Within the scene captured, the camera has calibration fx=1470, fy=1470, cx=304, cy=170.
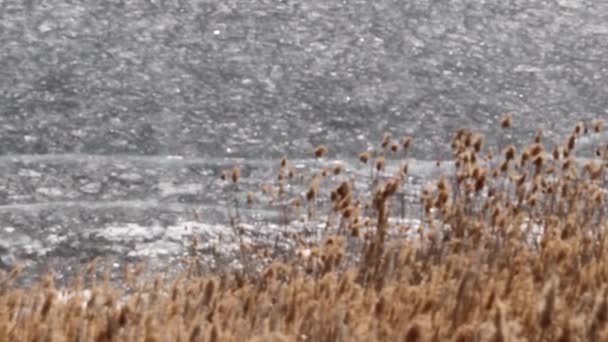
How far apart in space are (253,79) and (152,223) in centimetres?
173

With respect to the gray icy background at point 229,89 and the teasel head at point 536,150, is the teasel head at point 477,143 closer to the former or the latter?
the teasel head at point 536,150

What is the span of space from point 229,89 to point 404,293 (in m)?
3.34

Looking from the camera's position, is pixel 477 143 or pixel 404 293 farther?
pixel 477 143

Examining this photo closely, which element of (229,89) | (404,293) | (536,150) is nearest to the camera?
(404,293)

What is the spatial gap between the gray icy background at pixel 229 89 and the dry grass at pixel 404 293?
1003mm

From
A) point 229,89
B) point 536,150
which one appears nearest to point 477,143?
point 536,150

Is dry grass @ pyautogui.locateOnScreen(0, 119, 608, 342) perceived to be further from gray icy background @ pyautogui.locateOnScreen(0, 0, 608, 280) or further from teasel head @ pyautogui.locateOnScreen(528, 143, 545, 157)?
gray icy background @ pyautogui.locateOnScreen(0, 0, 608, 280)

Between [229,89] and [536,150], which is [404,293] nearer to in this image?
[536,150]

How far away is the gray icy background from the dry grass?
1003mm

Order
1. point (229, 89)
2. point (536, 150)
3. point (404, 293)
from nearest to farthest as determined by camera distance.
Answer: point (404, 293) → point (536, 150) → point (229, 89)

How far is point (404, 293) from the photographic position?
3301 mm

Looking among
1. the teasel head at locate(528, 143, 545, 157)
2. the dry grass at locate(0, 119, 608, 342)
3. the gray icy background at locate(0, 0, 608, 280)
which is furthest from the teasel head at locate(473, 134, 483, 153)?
the gray icy background at locate(0, 0, 608, 280)

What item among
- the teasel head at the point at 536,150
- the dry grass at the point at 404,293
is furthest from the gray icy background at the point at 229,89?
the teasel head at the point at 536,150

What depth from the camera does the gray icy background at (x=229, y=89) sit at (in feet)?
18.0
